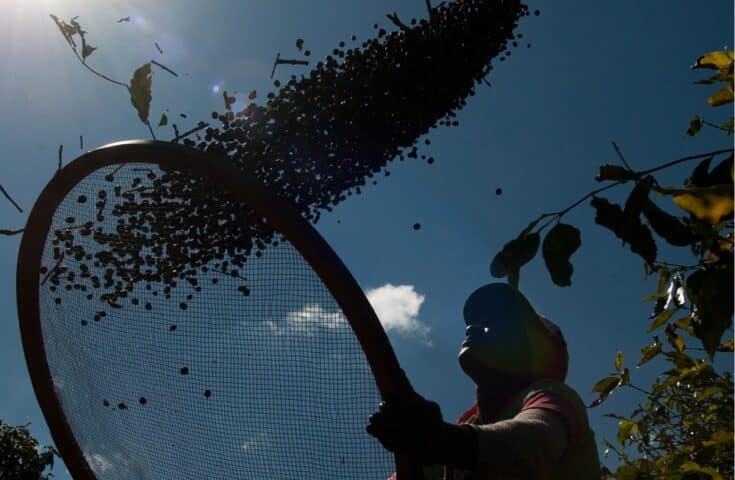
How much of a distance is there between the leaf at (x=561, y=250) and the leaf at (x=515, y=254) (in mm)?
38

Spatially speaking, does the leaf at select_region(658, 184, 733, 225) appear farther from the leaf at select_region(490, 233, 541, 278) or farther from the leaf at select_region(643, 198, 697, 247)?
the leaf at select_region(490, 233, 541, 278)

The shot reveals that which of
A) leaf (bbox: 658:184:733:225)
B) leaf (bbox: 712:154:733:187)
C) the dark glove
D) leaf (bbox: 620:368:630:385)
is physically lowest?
the dark glove

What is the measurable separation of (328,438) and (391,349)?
0.37 m

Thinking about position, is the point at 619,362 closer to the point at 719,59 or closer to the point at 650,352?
the point at 650,352

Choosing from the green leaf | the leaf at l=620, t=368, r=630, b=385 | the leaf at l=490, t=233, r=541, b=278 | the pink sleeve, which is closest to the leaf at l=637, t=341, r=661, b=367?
the leaf at l=620, t=368, r=630, b=385

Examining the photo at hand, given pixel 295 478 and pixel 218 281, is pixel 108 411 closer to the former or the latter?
pixel 218 281

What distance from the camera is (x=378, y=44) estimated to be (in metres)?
3.68

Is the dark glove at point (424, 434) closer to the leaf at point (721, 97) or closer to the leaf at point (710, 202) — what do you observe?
the leaf at point (710, 202)

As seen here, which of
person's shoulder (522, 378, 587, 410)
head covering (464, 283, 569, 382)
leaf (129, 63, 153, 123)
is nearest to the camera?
person's shoulder (522, 378, 587, 410)

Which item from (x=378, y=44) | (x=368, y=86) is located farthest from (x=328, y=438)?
(x=378, y=44)

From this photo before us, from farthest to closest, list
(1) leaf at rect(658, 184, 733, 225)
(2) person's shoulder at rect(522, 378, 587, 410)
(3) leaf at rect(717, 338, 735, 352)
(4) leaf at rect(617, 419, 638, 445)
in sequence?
(4) leaf at rect(617, 419, 638, 445) → (3) leaf at rect(717, 338, 735, 352) → (2) person's shoulder at rect(522, 378, 587, 410) → (1) leaf at rect(658, 184, 733, 225)

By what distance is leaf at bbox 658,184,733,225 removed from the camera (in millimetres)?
627

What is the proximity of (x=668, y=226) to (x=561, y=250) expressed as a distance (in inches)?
5.2

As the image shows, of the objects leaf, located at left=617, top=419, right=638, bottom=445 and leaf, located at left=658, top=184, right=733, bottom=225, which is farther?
leaf, located at left=617, top=419, right=638, bottom=445
